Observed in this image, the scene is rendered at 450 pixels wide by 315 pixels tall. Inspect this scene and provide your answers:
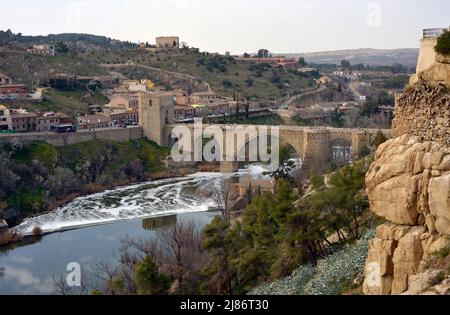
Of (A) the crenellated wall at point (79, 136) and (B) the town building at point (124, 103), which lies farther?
(B) the town building at point (124, 103)

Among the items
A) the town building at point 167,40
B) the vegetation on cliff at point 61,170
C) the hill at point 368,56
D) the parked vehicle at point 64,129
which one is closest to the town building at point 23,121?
the parked vehicle at point 64,129

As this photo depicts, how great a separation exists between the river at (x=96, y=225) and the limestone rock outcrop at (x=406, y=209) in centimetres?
829

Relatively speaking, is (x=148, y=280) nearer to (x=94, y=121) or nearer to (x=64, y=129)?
(x=64, y=129)

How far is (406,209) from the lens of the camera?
6.48 metres

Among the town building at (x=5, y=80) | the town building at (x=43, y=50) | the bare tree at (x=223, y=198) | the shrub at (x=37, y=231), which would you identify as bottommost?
the shrub at (x=37, y=231)

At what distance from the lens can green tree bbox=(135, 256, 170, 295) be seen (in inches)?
350

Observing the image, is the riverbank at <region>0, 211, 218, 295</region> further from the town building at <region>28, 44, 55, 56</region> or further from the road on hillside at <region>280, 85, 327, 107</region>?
the town building at <region>28, 44, 55, 56</region>

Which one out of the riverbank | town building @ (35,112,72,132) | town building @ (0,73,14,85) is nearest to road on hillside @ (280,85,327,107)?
town building @ (35,112,72,132)

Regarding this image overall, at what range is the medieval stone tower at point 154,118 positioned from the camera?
99.2 ft

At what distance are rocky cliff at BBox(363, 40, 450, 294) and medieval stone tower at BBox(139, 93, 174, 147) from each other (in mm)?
23642

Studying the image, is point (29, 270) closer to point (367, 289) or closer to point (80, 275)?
point (80, 275)

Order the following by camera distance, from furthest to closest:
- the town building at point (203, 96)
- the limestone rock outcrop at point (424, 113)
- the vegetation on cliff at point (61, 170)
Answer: the town building at point (203, 96) → the vegetation on cliff at point (61, 170) → the limestone rock outcrop at point (424, 113)

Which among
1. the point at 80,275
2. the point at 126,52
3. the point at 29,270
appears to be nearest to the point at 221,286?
the point at 80,275

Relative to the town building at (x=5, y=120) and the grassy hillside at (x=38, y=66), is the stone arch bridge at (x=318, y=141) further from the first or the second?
the grassy hillside at (x=38, y=66)
